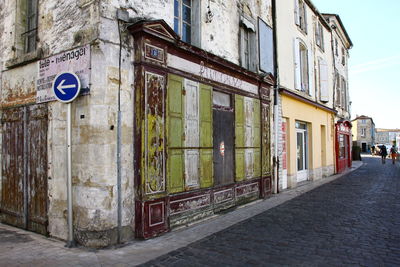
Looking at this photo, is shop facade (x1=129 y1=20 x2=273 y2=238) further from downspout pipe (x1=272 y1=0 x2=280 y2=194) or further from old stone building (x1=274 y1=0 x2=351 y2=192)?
old stone building (x1=274 y1=0 x2=351 y2=192)

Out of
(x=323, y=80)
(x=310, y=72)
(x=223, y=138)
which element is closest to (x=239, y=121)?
(x=223, y=138)

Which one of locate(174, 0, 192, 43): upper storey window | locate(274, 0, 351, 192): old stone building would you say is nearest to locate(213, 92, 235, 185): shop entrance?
locate(174, 0, 192, 43): upper storey window

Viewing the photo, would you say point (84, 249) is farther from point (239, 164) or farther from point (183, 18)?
point (183, 18)

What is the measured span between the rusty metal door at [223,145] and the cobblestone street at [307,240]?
4.00 ft

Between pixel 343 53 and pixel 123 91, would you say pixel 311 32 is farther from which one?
pixel 123 91

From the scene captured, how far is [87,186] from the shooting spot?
467cm

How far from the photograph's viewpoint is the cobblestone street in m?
4.07

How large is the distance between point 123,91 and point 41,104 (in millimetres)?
1691

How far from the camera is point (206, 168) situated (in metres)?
6.61

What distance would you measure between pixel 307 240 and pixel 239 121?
145 inches

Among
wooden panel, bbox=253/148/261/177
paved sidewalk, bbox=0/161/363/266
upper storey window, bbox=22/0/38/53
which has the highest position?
upper storey window, bbox=22/0/38/53

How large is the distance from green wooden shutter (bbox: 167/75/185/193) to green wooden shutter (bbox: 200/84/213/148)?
658 millimetres

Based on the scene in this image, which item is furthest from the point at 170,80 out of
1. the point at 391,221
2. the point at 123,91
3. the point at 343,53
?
the point at 343,53

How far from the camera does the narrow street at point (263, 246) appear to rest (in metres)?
4.05
